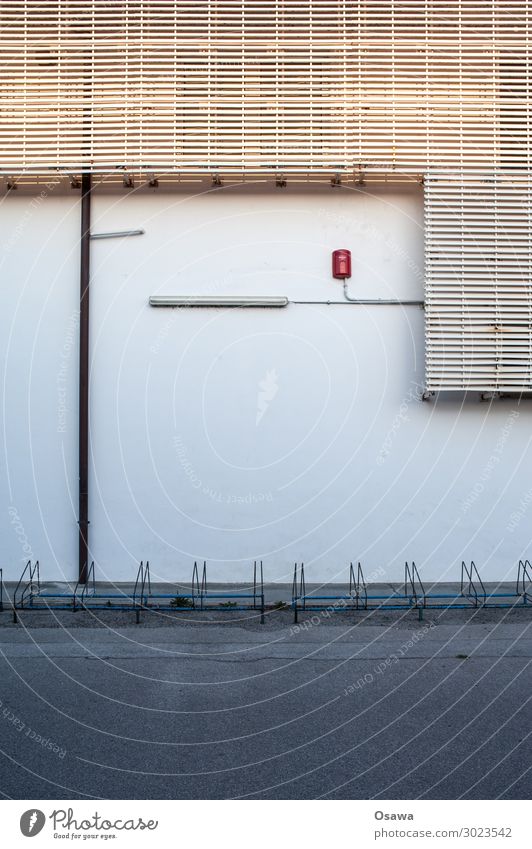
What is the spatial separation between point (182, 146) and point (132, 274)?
1.69 m

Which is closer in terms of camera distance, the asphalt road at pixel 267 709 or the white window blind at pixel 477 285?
the asphalt road at pixel 267 709

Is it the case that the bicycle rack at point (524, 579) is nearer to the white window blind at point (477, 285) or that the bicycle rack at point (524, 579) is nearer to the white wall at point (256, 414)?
the white wall at point (256, 414)

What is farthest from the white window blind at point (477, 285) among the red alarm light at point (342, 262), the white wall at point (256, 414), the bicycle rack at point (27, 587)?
the bicycle rack at point (27, 587)

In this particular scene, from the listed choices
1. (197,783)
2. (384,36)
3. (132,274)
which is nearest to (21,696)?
(197,783)

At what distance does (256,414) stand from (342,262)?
2184 millimetres

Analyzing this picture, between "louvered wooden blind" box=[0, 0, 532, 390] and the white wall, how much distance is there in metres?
0.51

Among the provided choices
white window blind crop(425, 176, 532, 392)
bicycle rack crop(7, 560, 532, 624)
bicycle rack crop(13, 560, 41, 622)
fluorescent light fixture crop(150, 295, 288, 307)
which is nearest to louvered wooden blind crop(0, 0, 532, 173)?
white window blind crop(425, 176, 532, 392)

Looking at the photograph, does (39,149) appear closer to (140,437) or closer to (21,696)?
(140,437)

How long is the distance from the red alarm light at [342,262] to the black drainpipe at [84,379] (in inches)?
123

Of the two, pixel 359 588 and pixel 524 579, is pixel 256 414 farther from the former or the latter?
pixel 524 579

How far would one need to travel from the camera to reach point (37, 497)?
1013 cm

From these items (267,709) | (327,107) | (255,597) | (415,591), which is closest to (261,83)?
(327,107)

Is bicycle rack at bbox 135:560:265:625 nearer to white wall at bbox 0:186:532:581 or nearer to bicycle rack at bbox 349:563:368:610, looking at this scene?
white wall at bbox 0:186:532:581

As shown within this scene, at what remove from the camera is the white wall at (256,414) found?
33.0 ft
